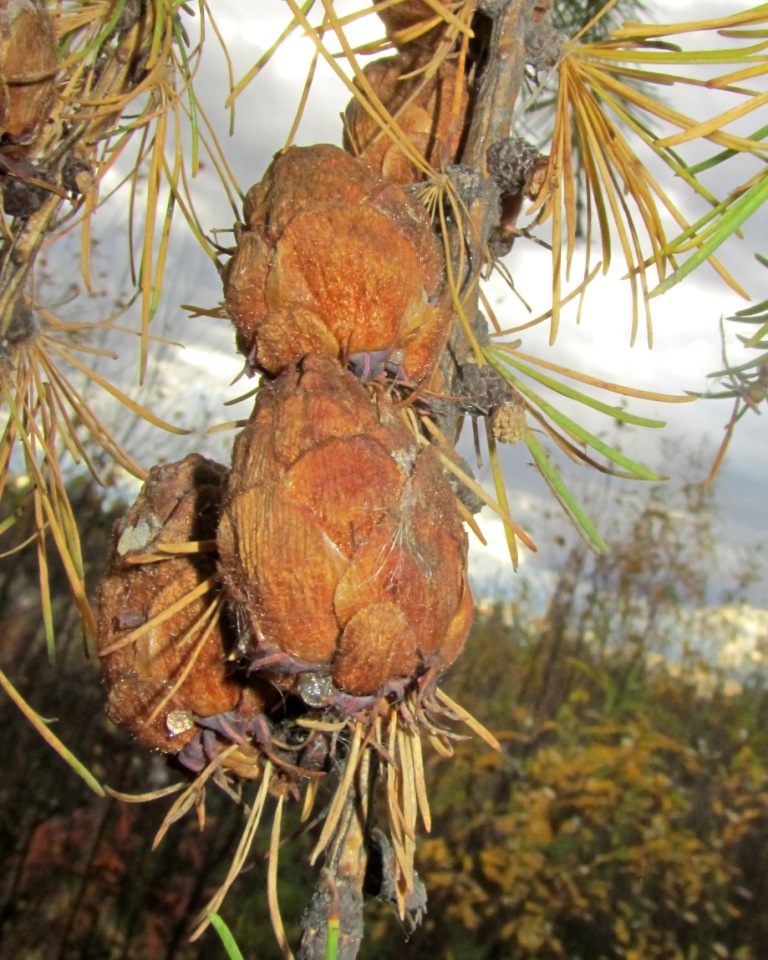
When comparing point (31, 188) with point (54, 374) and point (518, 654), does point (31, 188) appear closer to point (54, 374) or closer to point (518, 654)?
point (54, 374)

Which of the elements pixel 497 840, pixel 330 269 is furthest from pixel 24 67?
pixel 497 840

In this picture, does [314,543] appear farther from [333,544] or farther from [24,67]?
[24,67]

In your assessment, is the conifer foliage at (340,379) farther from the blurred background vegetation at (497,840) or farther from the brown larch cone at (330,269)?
the blurred background vegetation at (497,840)

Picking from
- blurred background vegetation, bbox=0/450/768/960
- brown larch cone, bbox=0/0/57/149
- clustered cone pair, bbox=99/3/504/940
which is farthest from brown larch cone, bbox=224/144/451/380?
blurred background vegetation, bbox=0/450/768/960

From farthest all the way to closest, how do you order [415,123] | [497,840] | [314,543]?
[497,840] < [415,123] < [314,543]

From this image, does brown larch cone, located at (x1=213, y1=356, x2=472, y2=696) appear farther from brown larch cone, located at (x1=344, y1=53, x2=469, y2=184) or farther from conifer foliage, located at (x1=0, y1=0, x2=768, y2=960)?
brown larch cone, located at (x1=344, y1=53, x2=469, y2=184)
